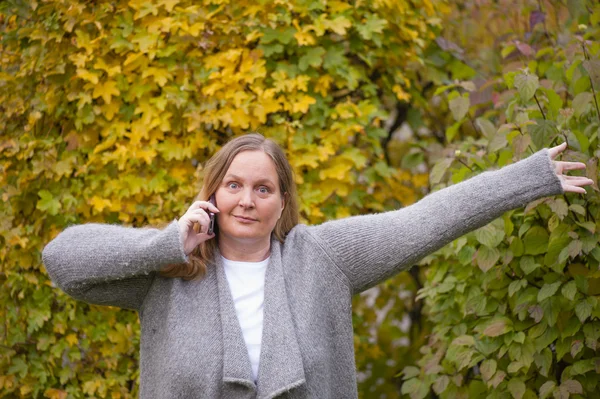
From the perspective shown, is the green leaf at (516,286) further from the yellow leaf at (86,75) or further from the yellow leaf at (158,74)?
the yellow leaf at (86,75)

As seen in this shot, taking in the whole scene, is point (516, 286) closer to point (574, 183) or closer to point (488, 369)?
point (488, 369)

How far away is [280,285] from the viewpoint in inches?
80.2

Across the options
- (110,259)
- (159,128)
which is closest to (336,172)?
(159,128)

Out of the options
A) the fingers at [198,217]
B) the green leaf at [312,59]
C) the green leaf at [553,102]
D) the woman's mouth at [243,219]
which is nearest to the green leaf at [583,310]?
the green leaf at [553,102]

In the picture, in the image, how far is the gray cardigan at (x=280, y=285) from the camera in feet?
6.38

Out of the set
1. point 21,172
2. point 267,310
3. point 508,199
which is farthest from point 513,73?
point 21,172

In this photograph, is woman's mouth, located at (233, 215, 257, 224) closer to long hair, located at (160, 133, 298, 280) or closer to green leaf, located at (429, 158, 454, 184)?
long hair, located at (160, 133, 298, 280)

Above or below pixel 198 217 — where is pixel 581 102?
Answer: below

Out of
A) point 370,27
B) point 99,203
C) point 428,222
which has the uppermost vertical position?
point 428,222

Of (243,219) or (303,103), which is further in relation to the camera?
(303,103)

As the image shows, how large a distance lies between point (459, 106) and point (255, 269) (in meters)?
1.09

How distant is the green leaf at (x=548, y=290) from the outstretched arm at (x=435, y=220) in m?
0.49

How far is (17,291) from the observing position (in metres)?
3.01

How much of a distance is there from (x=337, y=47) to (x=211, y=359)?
1.63 metres
